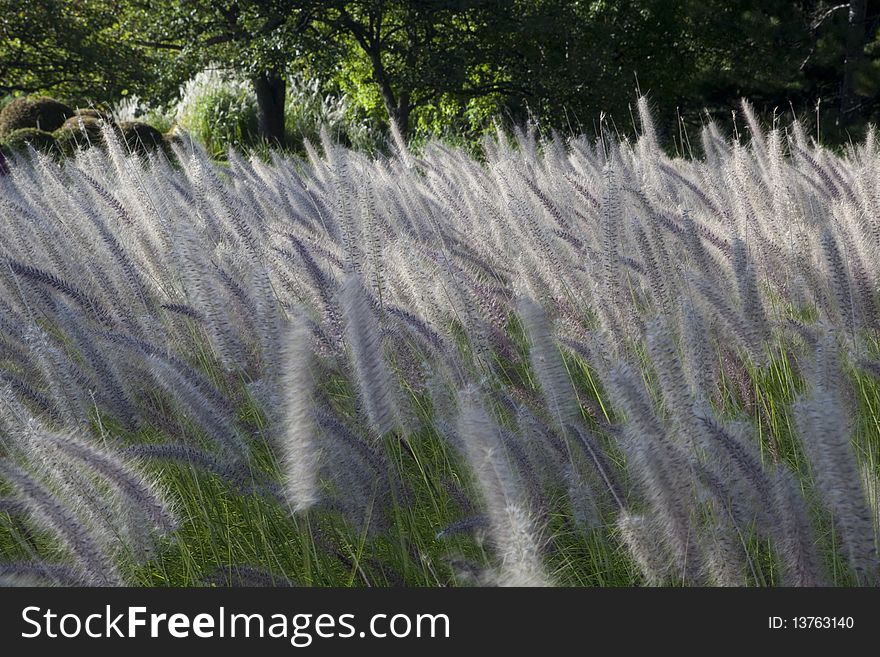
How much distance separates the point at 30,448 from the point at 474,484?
27.2 inches

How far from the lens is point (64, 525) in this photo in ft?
4.20

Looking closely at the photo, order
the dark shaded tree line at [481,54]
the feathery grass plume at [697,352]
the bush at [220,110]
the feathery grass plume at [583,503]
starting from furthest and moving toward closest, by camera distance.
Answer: the bush at [220,110]
the dark shaded tree line at [481,54]
the feathery grass plume at [697,352]
the feathery grass plume at [583,503]

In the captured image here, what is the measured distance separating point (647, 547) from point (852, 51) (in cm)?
1480

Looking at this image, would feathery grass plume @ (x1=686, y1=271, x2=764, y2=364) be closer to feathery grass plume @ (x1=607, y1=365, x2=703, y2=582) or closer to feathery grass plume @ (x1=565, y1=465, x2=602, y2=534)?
feathery grass plume @ (x1=565, y1=465, x2=602, y2=534)

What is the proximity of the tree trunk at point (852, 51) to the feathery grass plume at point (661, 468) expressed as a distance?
1402cm

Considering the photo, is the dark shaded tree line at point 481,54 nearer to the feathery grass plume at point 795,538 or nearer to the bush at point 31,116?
the bush at point 31,116

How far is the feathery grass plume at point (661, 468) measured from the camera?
3.95 feet

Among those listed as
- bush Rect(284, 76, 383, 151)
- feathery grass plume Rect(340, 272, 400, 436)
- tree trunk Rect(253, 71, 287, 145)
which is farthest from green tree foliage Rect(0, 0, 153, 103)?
feathery grass plume Rect(340, 272, 400, 436)

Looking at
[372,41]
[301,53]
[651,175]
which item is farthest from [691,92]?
[651,175]

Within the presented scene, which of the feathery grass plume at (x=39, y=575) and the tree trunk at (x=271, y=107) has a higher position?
the feathery grass plume at (x=39, y=575)

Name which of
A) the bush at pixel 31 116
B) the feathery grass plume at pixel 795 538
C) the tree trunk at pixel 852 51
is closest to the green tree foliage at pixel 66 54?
the bush at pixel 31 116

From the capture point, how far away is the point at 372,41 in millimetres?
12133

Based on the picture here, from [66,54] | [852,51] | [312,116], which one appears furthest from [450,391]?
[66,54]

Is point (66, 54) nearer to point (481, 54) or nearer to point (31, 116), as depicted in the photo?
point (31, 116)
